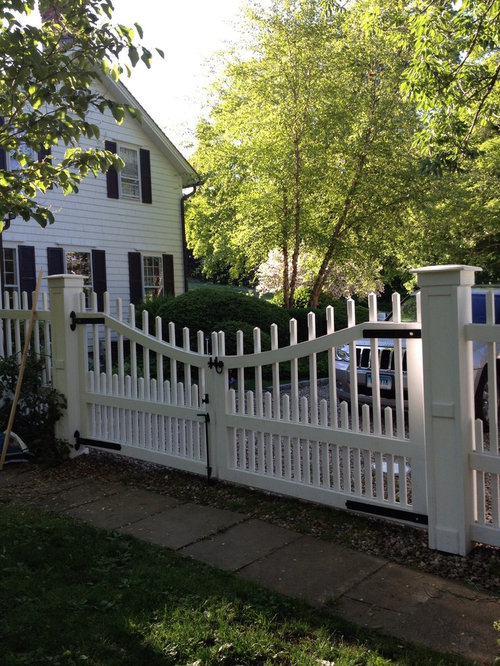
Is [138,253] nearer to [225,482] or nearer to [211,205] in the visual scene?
[211,205]

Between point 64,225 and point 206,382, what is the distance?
11142 millimetres

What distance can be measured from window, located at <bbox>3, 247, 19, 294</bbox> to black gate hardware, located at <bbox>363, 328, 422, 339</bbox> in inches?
455

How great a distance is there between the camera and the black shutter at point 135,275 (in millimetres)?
16562

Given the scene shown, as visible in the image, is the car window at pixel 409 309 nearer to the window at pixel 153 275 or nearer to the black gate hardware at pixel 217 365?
the black gate hardware at pixel 217 365

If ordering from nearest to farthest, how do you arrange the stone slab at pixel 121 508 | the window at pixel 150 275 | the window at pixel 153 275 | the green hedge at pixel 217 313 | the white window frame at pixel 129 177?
the stone slab at pixel 121 508
the green hedge at pixel 217 313
the white window frame at pixel 129 177
the window at pixel 150 275
the window at pixel 153 275

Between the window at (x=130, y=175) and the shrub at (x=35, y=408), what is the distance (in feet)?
36.1

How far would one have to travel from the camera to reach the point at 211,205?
20.5 meters

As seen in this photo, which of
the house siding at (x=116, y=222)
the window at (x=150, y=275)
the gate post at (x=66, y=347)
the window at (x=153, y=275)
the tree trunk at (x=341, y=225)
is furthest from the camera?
the window at (x=153, y=275)

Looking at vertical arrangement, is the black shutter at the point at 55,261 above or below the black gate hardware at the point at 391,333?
above

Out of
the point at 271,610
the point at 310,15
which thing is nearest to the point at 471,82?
the point at 271,610

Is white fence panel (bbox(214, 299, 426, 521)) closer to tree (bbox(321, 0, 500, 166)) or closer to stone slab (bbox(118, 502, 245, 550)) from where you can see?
stone slab (bbox(118, 502, 245, 550))

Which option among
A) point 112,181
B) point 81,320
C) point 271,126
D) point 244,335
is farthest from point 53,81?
point 112,181

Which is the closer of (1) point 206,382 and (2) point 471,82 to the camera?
(1) point 206,382

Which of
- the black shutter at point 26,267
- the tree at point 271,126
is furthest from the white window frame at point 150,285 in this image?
the black shutter at point 26,267
